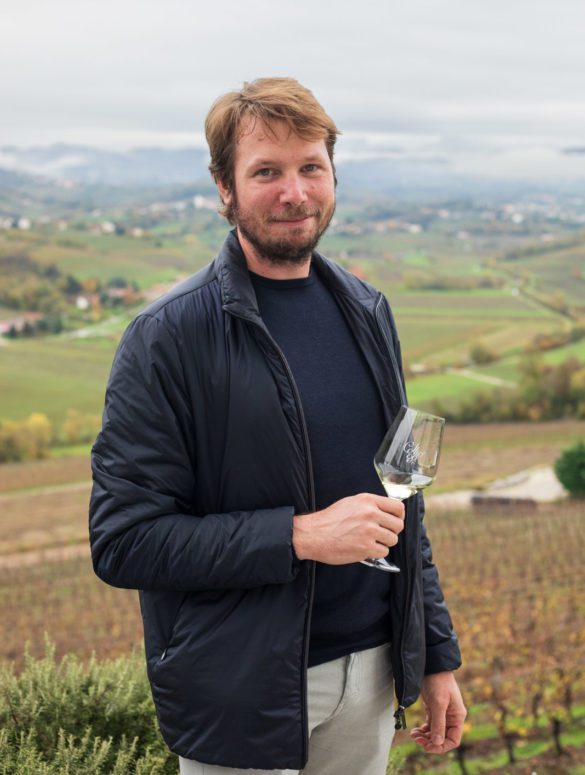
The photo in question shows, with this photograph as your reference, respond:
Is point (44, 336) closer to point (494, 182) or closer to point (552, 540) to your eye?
point (552, 540)

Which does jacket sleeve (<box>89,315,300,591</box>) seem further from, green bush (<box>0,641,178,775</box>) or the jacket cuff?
green bush (<box>0,641,178,775</box>)

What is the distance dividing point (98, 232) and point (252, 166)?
75672 mm

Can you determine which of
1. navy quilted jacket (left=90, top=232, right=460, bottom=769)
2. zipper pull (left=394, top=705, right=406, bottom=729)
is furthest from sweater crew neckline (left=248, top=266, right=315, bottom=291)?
zipper pull (left=394, top=705, right=406, bottom=729)

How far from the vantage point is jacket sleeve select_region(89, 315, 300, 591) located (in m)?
1.57

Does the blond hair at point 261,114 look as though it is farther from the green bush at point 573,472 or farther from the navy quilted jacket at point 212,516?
the green bush at point 573,472

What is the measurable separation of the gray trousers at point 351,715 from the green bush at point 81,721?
1.63 feet

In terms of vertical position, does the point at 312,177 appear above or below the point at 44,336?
above

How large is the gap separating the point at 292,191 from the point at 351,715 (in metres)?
1.05

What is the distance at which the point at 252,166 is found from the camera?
1691 mm

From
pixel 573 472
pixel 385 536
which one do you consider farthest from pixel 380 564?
pixel 573 472

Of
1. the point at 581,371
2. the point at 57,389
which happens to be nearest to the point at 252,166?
the point at 581,371

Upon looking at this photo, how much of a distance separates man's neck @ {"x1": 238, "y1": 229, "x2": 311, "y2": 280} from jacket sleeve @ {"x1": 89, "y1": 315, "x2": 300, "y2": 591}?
28 cm

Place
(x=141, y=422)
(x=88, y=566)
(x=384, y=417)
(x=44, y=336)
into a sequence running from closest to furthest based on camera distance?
(x=141, y=422) → (x=384, y=417) → (x=88, y=566) → (x=44, y=336)

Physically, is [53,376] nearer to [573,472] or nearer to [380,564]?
→ [573,472]
